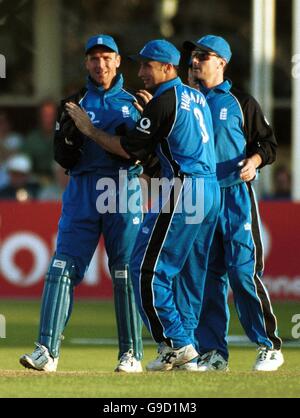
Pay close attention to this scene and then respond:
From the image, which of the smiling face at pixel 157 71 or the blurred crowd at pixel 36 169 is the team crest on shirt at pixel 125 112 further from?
the blurred crowd at pixel 36 169

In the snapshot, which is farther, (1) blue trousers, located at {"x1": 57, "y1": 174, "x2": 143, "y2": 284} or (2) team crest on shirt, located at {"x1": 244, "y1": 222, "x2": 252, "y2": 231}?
(2) team crest on shirt, located at {"x1": 244, "y1": 222, "x2": 252, "y2": 231}

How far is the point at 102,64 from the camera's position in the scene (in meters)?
10.0

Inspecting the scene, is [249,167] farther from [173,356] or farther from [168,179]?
[173,356]

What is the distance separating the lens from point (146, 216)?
9.77 m

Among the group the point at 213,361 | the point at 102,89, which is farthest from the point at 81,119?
the point at 213,361

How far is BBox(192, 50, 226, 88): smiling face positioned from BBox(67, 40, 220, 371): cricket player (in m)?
0.61

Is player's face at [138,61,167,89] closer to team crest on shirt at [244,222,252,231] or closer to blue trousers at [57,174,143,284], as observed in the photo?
blue trousers at [57,174,143,284]

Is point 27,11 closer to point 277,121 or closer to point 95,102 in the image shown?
point 277,121

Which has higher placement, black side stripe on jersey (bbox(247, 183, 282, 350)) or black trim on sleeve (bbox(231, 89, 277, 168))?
black trim on sleeve (bbox(231, 89, 277, 168))

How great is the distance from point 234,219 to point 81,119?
4.61 feet

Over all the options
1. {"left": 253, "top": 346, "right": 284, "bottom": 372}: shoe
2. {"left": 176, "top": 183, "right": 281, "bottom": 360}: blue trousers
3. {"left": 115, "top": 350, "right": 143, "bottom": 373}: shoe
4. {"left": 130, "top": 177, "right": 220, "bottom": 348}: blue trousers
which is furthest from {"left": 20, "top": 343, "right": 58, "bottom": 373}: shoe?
{"left": 253, "top": 346, "right": 284, "bottom": 372}: shoe

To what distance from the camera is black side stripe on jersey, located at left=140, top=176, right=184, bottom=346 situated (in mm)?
9594
